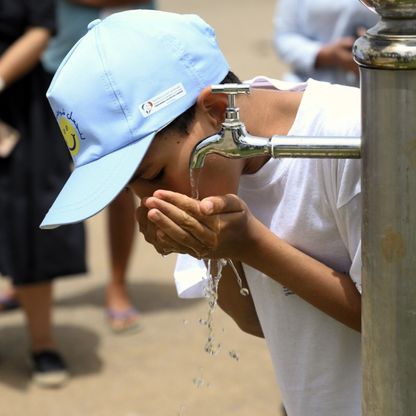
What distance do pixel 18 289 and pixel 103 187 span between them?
245 cm

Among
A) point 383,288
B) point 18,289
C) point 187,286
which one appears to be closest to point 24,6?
point 18,289

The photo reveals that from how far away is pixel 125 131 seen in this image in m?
1.51

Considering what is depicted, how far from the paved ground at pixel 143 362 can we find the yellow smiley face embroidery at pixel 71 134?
2070 millimetres

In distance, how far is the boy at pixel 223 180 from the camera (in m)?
1.47

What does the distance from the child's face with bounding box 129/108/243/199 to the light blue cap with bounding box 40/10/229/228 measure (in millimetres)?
40

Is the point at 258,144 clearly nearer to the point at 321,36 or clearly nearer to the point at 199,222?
the point at 199,222

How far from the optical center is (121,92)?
1.48 meters

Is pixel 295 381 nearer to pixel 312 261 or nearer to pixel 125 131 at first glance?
pixel 312 261

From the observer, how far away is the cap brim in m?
1.46


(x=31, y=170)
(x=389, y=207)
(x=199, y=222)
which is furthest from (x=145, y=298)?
(x=389, y=207)

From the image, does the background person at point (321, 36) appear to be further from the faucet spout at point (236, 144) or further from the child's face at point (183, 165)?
the faucet spout at point (236, 144)

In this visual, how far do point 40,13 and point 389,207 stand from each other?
2.73m

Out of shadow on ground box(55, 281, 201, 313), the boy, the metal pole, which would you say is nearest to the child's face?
the boy

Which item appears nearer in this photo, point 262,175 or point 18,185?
point 262,175
